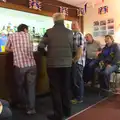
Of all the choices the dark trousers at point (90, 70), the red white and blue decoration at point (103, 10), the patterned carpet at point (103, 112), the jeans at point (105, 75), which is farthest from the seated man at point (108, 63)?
the red white and blue decoration at point (103, 10)

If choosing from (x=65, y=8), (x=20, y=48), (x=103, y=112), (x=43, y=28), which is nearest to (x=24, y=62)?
(x=20, y=48)

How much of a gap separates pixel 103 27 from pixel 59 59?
3.34m

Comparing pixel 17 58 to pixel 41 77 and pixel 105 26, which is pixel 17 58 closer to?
pixel 41 77

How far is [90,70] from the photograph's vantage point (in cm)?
462

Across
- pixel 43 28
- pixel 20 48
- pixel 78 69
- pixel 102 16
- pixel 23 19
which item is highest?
pixel 102 16

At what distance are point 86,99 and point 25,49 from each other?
Result: 1.61 metres

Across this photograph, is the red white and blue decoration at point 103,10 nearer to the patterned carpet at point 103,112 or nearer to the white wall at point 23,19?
the white wall at point 23,19

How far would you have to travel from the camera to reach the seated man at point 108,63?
4102 millimetres

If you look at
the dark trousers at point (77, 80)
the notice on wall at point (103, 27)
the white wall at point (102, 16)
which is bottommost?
the dark trousers at point (77, 80)

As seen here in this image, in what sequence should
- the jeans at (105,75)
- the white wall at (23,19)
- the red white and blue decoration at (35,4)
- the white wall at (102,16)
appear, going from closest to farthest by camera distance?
the jeans at (105,75)
the white wall at (23,19)
the red white and blue decoration at (35,4)
the white wall at (102,16)

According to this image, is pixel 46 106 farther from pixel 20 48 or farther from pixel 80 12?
pixel 80 12

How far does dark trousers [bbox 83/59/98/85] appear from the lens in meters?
4.60

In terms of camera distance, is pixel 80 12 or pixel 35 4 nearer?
pixel 35 4

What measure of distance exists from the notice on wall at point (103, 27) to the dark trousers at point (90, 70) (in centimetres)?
125
